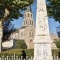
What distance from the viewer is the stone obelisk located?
18.0 metres

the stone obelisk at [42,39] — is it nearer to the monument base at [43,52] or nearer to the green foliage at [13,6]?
the monument base at [43,52]

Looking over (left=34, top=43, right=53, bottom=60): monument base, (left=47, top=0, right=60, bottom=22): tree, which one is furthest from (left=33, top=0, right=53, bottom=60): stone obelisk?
(left=47, top=0, right=60, bottom=22): tree

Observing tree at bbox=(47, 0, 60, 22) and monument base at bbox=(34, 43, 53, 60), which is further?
tree at bbox=(47, 0, 60, 22)

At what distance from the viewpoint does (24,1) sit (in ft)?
90.2

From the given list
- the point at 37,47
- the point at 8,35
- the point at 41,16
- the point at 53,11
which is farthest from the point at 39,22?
the point at 8,35

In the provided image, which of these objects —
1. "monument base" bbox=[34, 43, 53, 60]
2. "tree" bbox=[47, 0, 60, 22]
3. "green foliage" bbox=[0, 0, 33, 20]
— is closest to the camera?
"monument base" bbox=[34, 43, 53, 60]

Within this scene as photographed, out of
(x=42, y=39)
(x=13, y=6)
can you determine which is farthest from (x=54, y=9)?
(x=42, y=39)

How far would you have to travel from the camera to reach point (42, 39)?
1820 cm

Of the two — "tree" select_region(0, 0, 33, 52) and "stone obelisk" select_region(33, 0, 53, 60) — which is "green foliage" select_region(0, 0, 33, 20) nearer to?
"tree" select_region(0, 0, 33, 52)

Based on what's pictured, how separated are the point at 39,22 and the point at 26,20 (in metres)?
112

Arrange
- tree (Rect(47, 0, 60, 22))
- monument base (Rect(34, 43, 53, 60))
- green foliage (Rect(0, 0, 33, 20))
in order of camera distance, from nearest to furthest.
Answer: monument base (Rect(34, 43, 53, 60))
green foliage (Rect(0, 0, 33, 20))
tree (Rect(47, 0, 60, 22))

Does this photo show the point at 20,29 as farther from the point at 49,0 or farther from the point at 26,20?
the point at 49,0

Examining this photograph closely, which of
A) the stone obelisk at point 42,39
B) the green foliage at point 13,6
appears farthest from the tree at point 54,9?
the stone obelisk at point 42,39

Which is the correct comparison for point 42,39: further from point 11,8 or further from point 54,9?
point 54,9
